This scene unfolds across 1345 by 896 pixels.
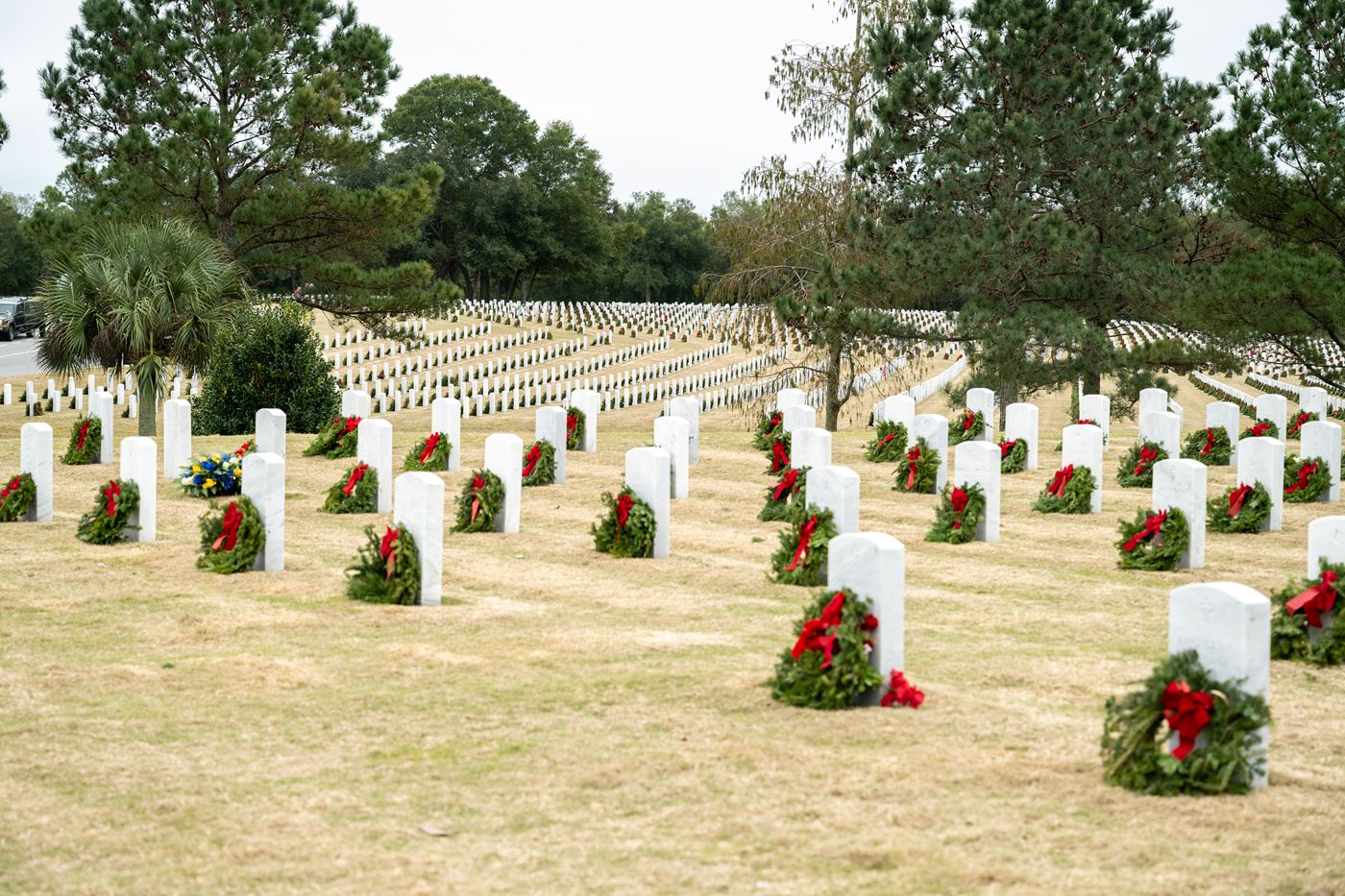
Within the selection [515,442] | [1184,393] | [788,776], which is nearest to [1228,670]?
[788,776]

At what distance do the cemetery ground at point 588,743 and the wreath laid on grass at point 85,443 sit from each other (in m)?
7.89

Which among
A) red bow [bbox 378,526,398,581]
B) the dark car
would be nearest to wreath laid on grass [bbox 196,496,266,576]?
red bow [bbox 378,526,398,581]

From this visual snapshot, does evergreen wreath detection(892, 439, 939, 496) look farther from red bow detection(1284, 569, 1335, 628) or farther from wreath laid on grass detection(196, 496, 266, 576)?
red bow detection(1284, 569, 1335, 628)

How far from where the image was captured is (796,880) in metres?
5.27

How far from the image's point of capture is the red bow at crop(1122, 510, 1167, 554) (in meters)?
12.5

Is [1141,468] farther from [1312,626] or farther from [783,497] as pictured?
[1312,626]

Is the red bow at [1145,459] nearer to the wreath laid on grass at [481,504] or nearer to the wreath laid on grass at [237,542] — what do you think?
the wreath laid on grass at [481,504]

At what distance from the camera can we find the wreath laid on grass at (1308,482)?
17.0 m

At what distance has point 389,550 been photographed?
35.0 ft

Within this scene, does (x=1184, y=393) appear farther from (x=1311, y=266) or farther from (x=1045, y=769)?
(x=1045, y=769)

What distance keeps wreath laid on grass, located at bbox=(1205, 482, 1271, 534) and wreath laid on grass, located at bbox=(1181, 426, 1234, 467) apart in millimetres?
5644

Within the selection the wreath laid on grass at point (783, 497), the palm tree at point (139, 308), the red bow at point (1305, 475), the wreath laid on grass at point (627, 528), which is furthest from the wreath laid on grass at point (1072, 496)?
the palm tree at point (139, 308)

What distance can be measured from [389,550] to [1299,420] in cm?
1706

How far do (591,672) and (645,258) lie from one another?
89.7 metres
